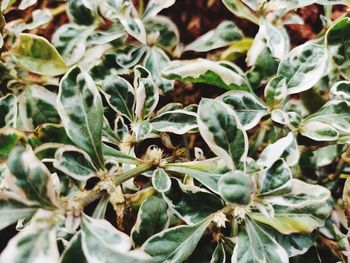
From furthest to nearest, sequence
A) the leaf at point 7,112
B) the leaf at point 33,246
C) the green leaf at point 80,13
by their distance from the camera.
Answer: the green leaf at point 80,13 → the leaf at point 7,112 → the leaf at point 33,246

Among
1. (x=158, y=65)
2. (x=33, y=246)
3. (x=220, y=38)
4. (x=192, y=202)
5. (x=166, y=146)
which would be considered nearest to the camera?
(x=33, y=246)

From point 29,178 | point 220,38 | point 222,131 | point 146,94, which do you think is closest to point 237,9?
point 220,38

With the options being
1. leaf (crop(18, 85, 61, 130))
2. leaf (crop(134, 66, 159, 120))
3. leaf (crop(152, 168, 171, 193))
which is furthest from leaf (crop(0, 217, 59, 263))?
leaf (crop(18, 85, 61, 130))

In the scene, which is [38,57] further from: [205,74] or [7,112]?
[205,74]

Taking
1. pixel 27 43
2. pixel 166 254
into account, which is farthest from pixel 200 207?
pixel 27 43

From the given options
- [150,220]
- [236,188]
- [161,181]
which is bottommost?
[150,220]

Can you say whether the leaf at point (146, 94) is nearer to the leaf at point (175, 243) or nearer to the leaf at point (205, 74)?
the leaf at point (205, 74)

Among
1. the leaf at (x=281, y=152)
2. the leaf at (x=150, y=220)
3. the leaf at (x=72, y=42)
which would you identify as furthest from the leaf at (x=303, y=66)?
the leaf at (x=72, y=42)
